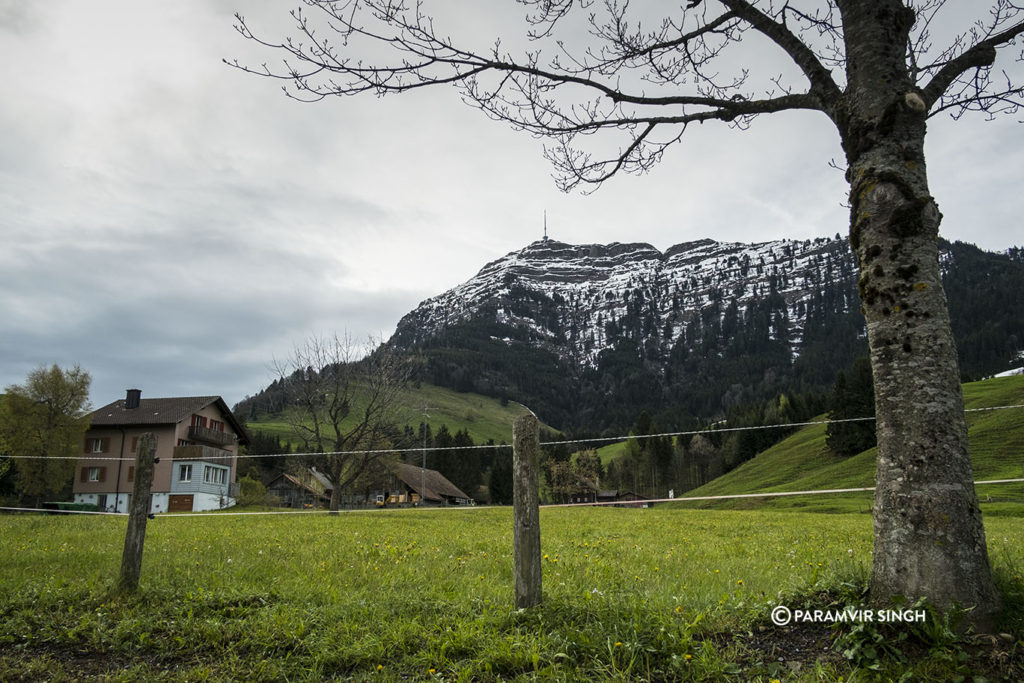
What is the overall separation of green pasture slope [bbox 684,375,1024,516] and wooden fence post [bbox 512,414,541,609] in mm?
40919

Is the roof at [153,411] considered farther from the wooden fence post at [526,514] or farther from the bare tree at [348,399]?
the wooden fence post at [526,514]

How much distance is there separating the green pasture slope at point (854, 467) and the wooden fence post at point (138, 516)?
140ft

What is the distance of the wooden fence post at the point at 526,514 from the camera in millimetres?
5312

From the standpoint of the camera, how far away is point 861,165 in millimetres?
5168

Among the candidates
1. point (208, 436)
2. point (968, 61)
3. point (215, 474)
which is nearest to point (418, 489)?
point (215, 474)

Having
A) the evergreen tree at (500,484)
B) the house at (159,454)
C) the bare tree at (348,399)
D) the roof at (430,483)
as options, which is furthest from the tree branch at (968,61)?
the evergreen tree at (500,484)

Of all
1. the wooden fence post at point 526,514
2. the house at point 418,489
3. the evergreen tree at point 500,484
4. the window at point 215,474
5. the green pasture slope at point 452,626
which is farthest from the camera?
the evergreen tree at point 500,484

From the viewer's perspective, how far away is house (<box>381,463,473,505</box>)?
335ft

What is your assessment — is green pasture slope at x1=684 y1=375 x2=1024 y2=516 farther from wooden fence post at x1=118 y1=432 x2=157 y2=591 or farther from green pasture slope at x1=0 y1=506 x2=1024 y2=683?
wooden fence post at x1=118 y1=432 x2=157 y2=591

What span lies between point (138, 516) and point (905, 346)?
26.4 ft

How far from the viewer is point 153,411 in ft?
200

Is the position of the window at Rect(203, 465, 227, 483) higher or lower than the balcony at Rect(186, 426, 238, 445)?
lower

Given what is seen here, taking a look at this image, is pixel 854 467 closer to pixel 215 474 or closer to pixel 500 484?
pixel 500 484

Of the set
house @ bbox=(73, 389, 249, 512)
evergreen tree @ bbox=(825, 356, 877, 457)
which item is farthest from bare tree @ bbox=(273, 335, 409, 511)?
evergreen tree @ bbox=(825, 356, 877, 457)
